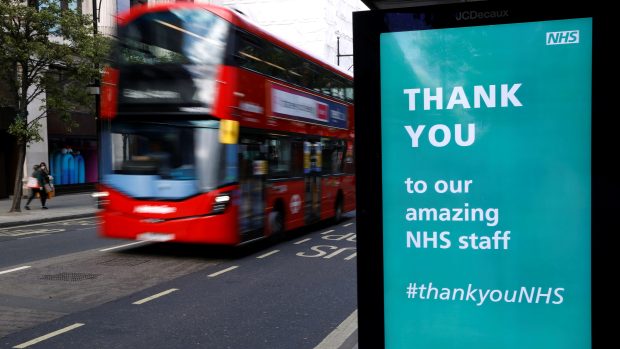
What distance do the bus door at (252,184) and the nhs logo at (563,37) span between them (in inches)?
310

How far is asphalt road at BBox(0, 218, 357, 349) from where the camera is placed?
542 centimetres

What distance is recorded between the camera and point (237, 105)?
9.32 metres

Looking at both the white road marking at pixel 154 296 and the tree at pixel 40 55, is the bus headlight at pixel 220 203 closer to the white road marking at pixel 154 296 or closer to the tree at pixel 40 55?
the white road marking at pixel 154 296

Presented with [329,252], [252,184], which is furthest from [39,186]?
[329,252]

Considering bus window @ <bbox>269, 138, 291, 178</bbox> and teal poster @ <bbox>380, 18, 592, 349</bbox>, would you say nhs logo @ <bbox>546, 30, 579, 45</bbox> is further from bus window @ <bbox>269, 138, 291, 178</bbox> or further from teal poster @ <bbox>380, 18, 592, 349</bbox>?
bus window @ <bbox>269, 138, 291, 178</bbox>

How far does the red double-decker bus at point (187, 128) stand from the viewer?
29.7 feet

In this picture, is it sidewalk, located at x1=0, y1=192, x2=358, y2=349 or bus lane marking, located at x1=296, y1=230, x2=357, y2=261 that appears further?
bus lane marking, located at x1=296, y1=230, x2=357, y2=261

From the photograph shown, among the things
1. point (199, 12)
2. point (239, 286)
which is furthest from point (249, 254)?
point (199, 12)

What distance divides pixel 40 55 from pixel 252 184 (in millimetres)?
11102

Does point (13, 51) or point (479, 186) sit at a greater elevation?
point (13, 51)

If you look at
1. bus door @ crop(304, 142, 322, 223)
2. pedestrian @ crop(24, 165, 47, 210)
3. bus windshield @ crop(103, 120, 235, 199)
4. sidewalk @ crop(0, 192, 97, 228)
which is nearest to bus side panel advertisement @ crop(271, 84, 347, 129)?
bus door @ crop(304, 142, 322, 223)

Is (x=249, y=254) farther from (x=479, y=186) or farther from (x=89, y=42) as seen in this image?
(x=89, y=42)

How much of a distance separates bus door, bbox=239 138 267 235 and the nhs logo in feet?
25.8
